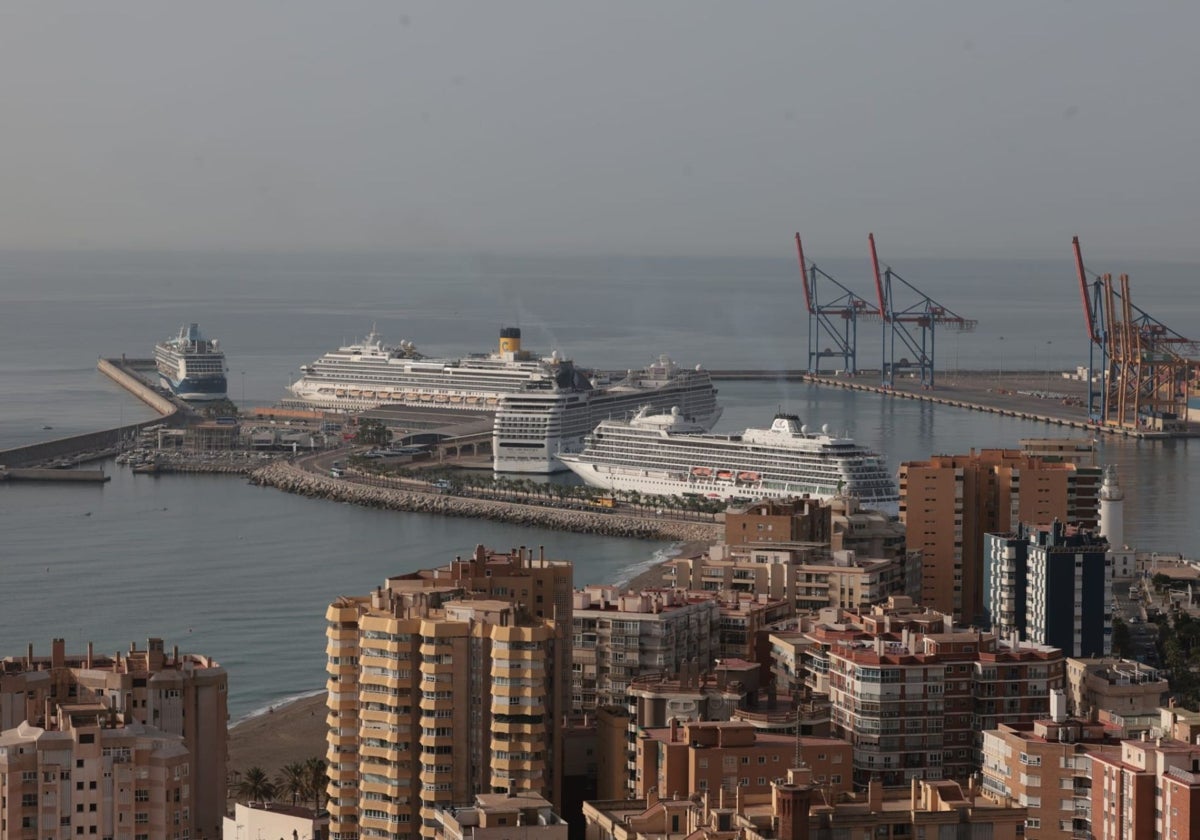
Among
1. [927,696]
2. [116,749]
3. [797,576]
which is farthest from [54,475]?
[116,749]

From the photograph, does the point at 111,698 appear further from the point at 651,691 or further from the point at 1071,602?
the point at 1071,602

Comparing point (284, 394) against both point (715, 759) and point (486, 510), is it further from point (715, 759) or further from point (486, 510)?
point (715, 759)

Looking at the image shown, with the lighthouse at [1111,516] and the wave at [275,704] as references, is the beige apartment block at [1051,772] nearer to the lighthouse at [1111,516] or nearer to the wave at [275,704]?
the wave at [275,704]

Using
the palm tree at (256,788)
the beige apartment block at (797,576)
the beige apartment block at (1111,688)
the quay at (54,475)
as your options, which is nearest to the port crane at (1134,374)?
the quay at (54,475)

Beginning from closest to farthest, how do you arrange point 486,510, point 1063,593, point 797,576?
point 1063,593
point 797,576
point 486,510

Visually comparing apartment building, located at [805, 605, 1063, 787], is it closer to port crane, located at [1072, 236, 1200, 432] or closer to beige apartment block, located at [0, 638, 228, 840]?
beige apartment block, located at [0, 638, 228, 840]

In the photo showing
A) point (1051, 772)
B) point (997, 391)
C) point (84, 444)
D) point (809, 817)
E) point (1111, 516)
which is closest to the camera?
point (809, 817)

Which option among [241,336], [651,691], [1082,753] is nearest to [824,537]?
[651,691]
